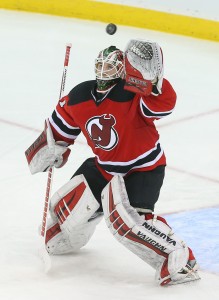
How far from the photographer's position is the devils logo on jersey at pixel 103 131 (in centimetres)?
324

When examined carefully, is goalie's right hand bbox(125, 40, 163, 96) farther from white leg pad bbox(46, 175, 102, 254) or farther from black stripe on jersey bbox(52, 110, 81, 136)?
white leg pad bbox(46, 175, 102, 254)

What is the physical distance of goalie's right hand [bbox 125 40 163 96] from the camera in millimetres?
3115

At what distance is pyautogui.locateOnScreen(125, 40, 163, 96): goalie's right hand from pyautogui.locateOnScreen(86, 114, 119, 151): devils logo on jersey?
15 centimetres

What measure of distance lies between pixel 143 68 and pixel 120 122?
0.21 meters

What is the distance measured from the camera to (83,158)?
474 cm

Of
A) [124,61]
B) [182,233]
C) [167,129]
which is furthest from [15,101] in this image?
[124,61]

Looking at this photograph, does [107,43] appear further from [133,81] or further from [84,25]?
[133,81]

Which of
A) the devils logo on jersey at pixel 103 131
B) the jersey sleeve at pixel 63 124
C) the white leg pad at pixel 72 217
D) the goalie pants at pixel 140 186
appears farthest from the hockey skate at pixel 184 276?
the jersey sleeve at pixel 63 124

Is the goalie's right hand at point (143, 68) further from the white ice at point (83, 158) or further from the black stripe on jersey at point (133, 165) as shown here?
the white ice at point (83, 158)

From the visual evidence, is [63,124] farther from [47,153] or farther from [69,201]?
[69,201]

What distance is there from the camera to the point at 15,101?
570cm

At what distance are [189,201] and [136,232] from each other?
40.9 inches

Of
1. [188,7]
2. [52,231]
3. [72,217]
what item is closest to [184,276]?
[72,217]

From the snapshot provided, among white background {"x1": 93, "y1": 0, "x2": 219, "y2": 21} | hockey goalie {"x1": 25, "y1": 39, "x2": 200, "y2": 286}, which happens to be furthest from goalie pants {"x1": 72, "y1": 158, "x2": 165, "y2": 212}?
white background {"x1": 93, "y1": 0, "x2": 219, "y2": 21}
